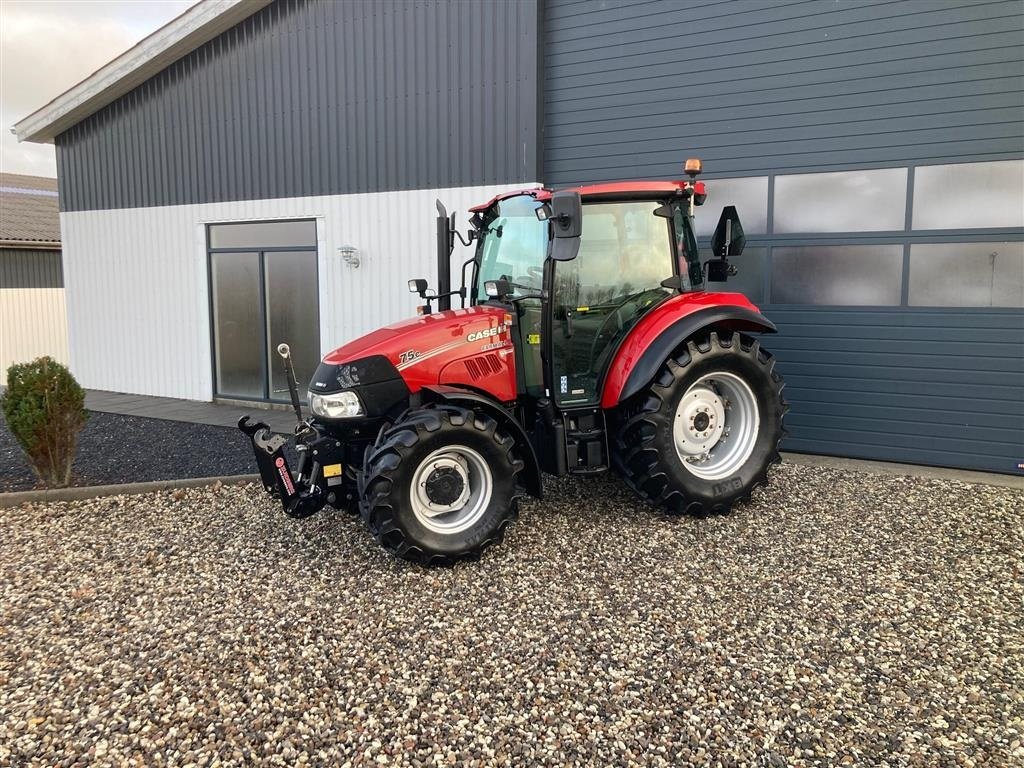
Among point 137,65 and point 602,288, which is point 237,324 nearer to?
point 137,65

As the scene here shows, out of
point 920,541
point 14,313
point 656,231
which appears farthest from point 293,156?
point 14,313

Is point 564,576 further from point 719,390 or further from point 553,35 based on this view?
point 553,35

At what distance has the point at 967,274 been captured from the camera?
21.0ft

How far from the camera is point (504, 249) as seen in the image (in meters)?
5.12

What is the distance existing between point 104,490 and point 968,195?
7.71 meters

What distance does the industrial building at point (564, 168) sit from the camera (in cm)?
638

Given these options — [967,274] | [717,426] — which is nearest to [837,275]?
[967,274]

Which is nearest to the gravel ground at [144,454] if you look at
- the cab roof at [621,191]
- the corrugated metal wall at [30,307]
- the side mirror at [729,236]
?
the cab roof at [621,191]

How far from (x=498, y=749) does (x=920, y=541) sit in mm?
3458

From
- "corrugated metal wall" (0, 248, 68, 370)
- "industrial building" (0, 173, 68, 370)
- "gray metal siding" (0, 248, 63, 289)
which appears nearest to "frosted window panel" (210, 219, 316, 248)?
"industrial building" (0, 173, 68, 370)

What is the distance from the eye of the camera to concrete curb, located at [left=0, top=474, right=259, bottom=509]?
18.5ft

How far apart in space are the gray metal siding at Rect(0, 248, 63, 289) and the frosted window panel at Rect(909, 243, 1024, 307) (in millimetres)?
19694

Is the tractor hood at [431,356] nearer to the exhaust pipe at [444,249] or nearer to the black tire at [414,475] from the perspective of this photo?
the black tire at [414,475]

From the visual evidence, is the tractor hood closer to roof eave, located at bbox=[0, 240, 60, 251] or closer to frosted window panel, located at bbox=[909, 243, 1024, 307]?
frosted window panel, located at bbox=[909, 243, 1024, 307]
